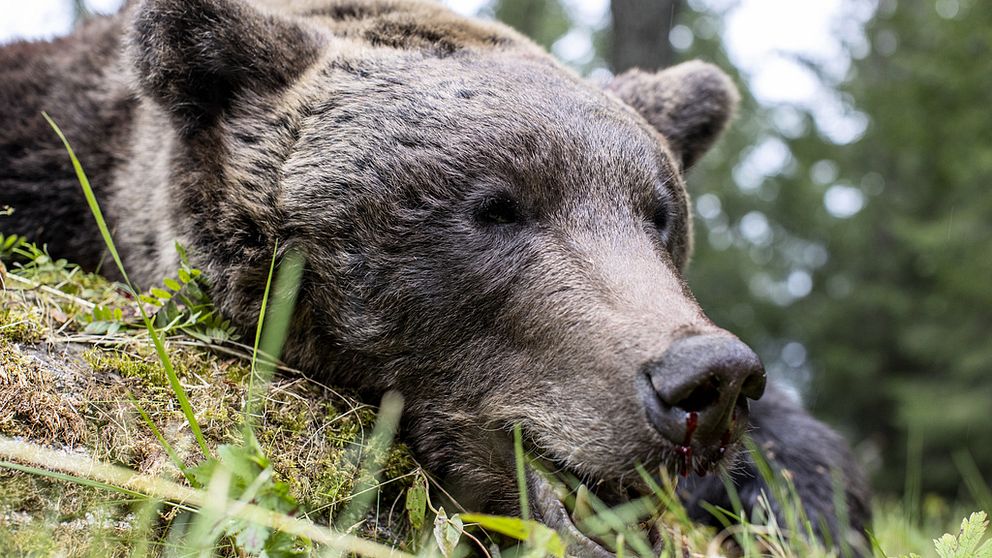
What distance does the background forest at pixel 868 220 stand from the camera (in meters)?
10.0

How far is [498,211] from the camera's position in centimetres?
257

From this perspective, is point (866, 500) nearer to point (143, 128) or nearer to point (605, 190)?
point (605, 190)

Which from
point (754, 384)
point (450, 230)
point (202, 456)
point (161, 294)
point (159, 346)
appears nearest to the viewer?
point (159, 346)

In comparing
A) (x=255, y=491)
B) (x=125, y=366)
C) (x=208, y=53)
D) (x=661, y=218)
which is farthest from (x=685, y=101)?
(x=255, y=491)

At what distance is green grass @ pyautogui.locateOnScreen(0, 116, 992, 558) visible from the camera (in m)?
1.72

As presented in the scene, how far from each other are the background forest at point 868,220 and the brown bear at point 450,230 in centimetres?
504

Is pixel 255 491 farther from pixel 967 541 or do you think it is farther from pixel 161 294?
pixel 967 541

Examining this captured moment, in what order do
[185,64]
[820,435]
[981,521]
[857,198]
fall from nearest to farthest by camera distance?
[981,521] → [185,64] → [820,435] → [857,198]

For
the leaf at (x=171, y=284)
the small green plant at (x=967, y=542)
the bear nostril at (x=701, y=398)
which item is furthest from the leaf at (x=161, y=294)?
the small green plant at (x=967, y=542)

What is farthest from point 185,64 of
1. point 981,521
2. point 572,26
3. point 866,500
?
point 572,26

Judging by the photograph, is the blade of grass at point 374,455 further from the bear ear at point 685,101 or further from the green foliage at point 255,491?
the bear ear at point 685,101

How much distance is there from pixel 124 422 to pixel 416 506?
2.49ft

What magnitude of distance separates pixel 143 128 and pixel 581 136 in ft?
5.98

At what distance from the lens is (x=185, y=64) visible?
2883mm
